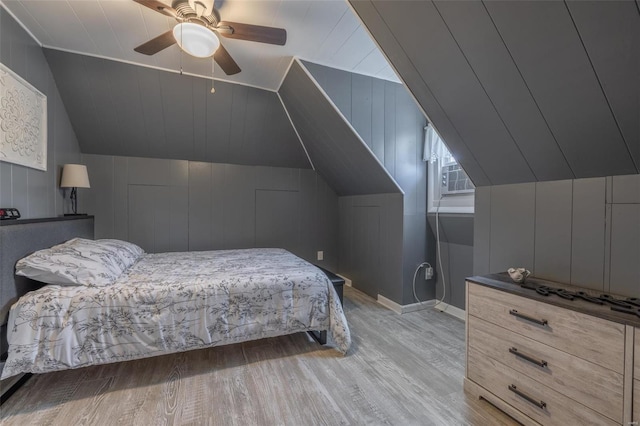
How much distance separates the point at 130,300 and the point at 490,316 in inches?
86.8

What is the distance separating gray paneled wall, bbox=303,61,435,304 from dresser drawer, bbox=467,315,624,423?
141 centimetres

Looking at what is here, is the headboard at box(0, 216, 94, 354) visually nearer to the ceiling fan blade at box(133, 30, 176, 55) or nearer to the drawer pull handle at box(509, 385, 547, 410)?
the ceiling fan blade at box(133, 30, 176, 55)

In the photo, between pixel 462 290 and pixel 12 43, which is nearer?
pixel 12 43

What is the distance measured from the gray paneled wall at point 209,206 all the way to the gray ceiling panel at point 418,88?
2.57 metres

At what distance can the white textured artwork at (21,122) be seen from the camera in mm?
1802

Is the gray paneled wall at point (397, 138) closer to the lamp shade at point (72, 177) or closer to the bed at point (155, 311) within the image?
the bed at point (155, 311)

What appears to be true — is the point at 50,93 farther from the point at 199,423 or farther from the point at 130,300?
the point at 199,423

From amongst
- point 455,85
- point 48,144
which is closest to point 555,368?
point 455,85

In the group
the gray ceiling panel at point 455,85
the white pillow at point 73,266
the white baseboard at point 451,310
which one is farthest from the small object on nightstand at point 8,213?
the white baseboard at point 451,310

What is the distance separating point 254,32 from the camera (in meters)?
1.72

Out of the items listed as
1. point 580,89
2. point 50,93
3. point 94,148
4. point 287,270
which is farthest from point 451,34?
point 94,148

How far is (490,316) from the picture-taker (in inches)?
60.7

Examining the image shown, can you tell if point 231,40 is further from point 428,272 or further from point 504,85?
point 428,272

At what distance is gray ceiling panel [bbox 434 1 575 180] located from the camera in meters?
1.23
